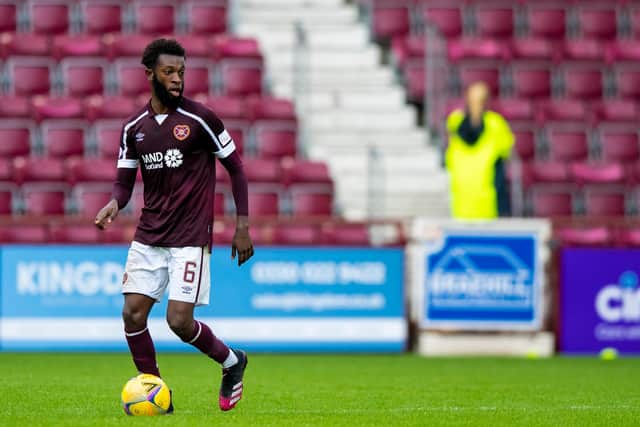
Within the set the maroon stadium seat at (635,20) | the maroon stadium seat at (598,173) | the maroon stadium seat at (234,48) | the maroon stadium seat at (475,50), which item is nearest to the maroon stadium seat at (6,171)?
the maroon stadium seat at (234,48)

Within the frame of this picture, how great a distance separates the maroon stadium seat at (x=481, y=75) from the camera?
1748 cm

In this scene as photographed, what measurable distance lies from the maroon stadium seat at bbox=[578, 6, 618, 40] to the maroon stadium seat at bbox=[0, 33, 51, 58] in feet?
24.2

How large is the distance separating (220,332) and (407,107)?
5566 mm

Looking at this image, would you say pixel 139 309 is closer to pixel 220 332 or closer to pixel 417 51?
pixel 220 332

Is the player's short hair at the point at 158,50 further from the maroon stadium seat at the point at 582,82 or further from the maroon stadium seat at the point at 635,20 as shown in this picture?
the maroon stadium seat at the point at 635,20

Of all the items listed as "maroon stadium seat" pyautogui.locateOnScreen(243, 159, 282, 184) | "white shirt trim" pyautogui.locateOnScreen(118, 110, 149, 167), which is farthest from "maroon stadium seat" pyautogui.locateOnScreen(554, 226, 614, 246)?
"white shirt trim" pyautogui.locateOnScreen(118, 110, 149, 167)

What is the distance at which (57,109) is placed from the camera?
1585cm

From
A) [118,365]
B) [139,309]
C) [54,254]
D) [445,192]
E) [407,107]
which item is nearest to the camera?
[139,309]

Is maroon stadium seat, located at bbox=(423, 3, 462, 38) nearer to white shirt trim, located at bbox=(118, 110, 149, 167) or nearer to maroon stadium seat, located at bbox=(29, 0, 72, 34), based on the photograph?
maroon stadium seat, located at bbox=(29, 0, 72, 34)

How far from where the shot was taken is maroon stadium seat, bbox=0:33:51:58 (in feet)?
55.0

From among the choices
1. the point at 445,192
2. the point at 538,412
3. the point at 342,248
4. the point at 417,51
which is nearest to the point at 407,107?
the point at 417,51

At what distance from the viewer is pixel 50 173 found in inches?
583

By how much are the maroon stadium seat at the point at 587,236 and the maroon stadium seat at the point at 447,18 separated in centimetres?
521

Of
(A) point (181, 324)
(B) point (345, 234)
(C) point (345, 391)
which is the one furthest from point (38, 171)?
(A) point (181, 324)
